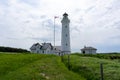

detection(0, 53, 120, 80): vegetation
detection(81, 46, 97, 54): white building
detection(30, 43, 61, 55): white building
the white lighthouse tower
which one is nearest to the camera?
detection(0, 53, 120, 80): vegetation

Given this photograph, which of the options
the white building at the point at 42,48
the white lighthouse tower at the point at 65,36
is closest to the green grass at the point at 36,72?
the white lighthouse tower at the point at 65,36

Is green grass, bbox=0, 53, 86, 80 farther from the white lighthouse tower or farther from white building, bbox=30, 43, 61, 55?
white building, bbox=30, 43, 61, 55

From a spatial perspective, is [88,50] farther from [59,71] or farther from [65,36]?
[59,71]

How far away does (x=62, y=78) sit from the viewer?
1988 centimetres

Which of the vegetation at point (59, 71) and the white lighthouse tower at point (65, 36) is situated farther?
the white lighthouse tower at point (65, 36)

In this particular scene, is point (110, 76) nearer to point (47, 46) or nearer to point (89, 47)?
point (47, 46)

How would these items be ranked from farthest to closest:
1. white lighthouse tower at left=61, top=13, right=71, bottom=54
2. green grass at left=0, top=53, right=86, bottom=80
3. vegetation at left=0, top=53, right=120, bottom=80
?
1. white lighthouse tower at left=61, top=13, right=71, bottom=54
2. green grass at left=0, top=53, right=86, bottom=80
3. vegetation at left=0, top=53, right=120, bottom=80

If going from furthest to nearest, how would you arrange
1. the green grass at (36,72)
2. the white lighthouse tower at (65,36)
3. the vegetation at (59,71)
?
the white lighthouse tower at (65,36)
the green grass at (36,72)
the vegetation at (59,71)

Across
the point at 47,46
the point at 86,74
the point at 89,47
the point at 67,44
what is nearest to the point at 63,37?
the point at 67,44

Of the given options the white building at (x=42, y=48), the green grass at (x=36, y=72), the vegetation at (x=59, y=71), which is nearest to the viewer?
the vegetation at (x=59, y=71)

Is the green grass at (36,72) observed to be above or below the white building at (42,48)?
below

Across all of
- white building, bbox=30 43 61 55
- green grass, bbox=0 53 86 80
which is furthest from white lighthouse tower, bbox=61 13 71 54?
green grass, bbox=0 53 86 80

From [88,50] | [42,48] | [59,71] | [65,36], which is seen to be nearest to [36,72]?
[59,71]

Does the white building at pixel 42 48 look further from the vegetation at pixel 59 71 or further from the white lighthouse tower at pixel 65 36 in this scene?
the vegetation at pixel 59 71
